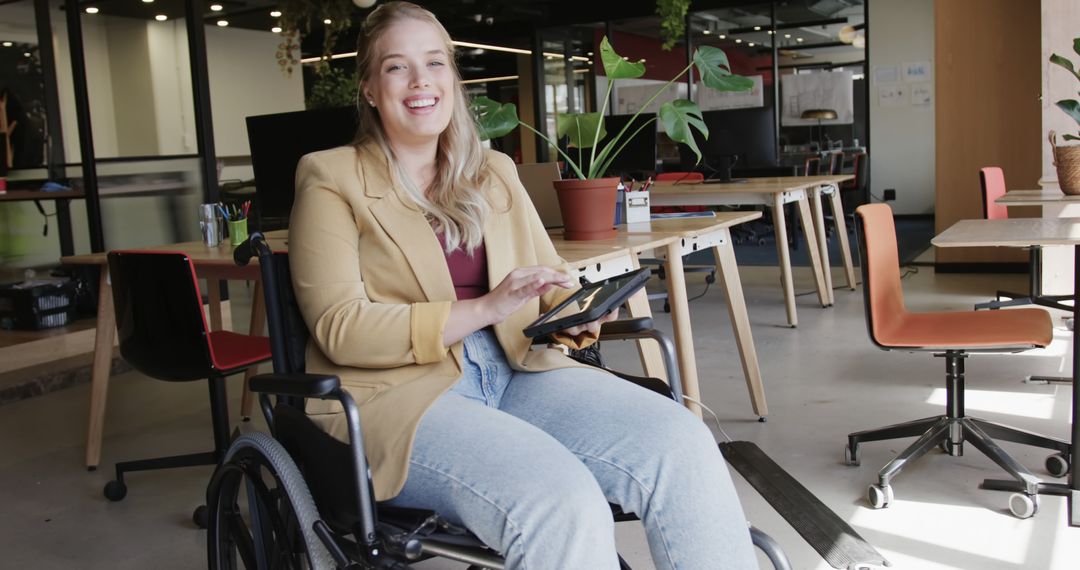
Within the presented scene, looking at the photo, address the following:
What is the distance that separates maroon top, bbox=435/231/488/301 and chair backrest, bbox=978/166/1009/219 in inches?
134

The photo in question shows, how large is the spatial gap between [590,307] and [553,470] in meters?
0.35

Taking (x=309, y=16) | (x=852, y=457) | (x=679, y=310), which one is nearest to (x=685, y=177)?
(x=309, y=16)

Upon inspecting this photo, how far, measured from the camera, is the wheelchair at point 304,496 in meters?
1.38

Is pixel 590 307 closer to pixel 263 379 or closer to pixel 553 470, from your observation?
pixel 553 470

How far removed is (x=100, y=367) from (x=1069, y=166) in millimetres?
3602

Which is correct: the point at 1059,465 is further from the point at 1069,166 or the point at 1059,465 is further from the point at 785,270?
the point at 785,270

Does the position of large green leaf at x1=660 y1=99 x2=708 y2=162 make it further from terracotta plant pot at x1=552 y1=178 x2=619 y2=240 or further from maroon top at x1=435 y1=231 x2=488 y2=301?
maroon top at x1=435 y1=231 x2=488 y2=301

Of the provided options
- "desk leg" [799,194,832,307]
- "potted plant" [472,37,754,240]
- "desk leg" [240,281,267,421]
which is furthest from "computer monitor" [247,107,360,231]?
"desk leg" [799,194,832,307]

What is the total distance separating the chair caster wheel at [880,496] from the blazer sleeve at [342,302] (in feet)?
4.73

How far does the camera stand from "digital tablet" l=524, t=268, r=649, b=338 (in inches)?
62.7

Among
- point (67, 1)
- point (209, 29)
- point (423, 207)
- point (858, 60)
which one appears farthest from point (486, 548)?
point (858, 60)

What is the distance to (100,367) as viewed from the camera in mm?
3219

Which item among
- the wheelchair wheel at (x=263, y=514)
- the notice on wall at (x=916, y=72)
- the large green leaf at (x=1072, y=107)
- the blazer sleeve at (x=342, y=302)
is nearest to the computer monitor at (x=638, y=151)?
the large green leaf at (x=1072, y=107)

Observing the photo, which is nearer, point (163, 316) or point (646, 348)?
point (163, 316)
